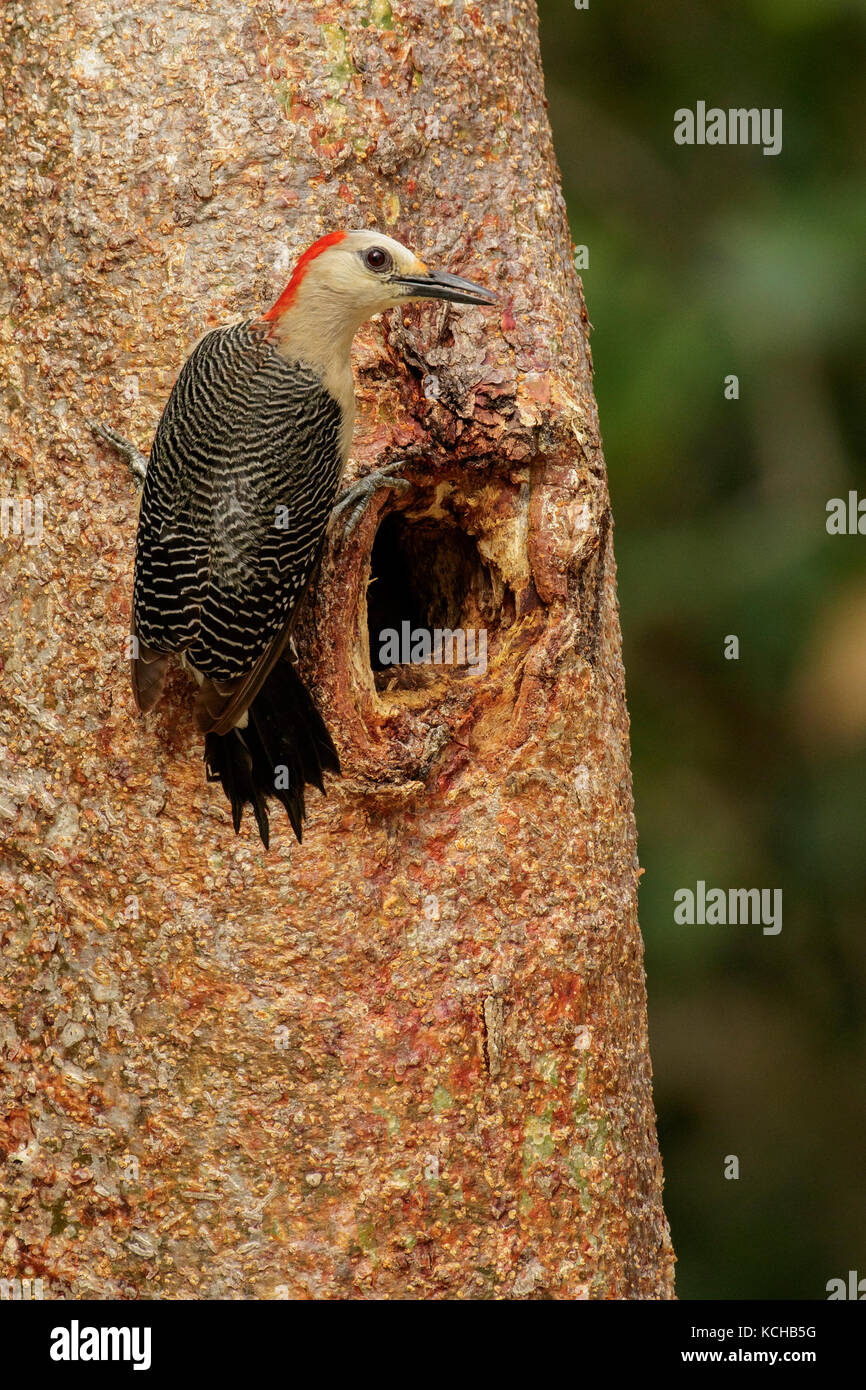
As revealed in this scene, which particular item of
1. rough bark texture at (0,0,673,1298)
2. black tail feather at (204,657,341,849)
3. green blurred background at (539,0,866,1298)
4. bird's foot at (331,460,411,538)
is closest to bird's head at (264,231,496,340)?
rough bark texture at (0,0,673,1298)

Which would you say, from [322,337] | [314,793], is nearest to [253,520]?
[322,337]

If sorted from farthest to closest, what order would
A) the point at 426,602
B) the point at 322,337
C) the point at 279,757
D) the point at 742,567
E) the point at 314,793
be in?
the point at 742,567 < the point at 426,602 < the point at 322,337 < the point at 314,793 < the point at 279,757

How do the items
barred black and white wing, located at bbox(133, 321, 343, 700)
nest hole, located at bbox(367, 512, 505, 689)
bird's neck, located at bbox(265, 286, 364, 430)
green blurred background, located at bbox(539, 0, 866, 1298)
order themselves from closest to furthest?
barred black and white wing, located at bbox(133, 321, 343, 700)
bird's neck, located at bbox(265, 286, 364, 430)
nest hole, located at bbox(367, 512, 505, 689)
green blurred background, located at bbox(539, 0, 866, 1298)

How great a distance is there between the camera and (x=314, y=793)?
3084mm

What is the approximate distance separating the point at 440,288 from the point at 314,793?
0.98 metres

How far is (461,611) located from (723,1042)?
139 inches

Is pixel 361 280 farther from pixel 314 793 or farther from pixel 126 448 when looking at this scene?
pixel 314 793

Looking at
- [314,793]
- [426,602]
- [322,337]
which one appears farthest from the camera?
[426,602]

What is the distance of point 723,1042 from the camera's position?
645 centimetres

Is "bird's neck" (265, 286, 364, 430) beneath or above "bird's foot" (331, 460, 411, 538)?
above

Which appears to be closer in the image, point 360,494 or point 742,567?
point 360,494

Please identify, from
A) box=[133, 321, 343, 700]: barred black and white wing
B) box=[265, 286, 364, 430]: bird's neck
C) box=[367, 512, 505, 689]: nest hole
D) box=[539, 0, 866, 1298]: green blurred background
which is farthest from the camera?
box=[539, 0, 866, 1298]: green blurred background

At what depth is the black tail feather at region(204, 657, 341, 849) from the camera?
3.00 m

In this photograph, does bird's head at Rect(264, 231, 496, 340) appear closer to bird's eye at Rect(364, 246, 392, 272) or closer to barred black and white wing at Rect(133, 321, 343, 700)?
bird's eye at Rect(364, 246, 392, 272)
